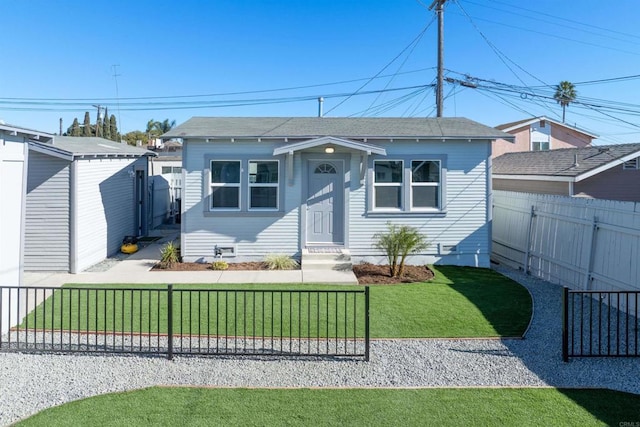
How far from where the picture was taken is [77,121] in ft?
→ 181

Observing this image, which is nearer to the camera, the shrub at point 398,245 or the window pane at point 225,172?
the shrub at point 398,245

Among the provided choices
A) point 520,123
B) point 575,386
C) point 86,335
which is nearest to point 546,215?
point 575,386

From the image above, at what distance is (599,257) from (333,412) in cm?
685

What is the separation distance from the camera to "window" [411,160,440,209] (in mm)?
11953

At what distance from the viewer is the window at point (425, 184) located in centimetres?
1195

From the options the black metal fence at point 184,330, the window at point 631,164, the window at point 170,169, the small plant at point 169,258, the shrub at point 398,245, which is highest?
the window at point 170,169

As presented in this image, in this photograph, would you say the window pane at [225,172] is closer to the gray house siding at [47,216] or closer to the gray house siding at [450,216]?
the gray house siding at [450,216]

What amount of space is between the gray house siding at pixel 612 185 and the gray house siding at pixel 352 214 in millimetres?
3953

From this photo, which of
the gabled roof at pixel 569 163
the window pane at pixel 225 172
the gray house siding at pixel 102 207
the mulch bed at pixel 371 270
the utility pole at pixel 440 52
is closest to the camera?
the mulch bed at pixel 371 270

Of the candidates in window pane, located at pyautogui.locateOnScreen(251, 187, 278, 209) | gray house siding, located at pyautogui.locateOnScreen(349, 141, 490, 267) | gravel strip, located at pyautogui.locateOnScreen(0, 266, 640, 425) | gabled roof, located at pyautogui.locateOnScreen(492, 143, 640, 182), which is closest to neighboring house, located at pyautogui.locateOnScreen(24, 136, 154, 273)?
window pane, located at pyautogui.locateOnScreen(251, 187, 278, 209)

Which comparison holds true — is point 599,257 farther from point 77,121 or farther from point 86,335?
point 77,121

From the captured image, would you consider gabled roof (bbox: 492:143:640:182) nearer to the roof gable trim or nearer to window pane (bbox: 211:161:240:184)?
the roof gable trim

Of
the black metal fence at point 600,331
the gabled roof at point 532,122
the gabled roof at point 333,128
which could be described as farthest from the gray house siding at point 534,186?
the gabled roof at point 532,122

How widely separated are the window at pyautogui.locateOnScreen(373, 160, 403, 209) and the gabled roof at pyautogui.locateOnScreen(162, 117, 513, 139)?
2.76 feet
